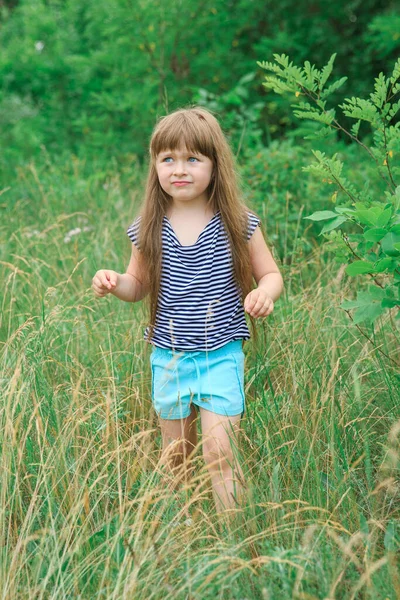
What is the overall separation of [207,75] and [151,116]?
3.41 feet

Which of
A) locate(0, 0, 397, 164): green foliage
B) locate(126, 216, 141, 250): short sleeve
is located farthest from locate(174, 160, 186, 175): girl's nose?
locate(0, 0, 397, 164): green foliage

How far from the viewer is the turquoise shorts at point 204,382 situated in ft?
8.30

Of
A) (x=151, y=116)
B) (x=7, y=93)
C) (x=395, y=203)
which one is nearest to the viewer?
(x=395, y=203)

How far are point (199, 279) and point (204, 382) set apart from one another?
1.10 ft

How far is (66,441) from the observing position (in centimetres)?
244

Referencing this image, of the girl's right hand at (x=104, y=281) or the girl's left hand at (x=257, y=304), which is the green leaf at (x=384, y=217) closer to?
the girl's left hand at (x=257, y=304)

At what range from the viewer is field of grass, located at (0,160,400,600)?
1.97 metres

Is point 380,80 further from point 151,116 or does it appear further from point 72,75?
point 72,75

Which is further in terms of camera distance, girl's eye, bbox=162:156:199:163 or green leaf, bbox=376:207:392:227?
girl's eye, bbox=162:156:199:163

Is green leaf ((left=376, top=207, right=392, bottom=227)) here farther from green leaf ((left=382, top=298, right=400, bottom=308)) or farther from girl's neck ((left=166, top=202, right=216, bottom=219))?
girl's neck ((left=166, top=202, right=216, bottom=219))

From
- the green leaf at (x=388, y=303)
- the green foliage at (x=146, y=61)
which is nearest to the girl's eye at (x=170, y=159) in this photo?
the green leaf at (x=388, y=303)

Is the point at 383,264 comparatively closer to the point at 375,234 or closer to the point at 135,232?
Answer: the point at 375,234

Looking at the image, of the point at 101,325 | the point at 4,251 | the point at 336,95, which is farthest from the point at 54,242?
the point at 336,95

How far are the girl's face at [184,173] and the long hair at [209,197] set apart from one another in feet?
0.08
